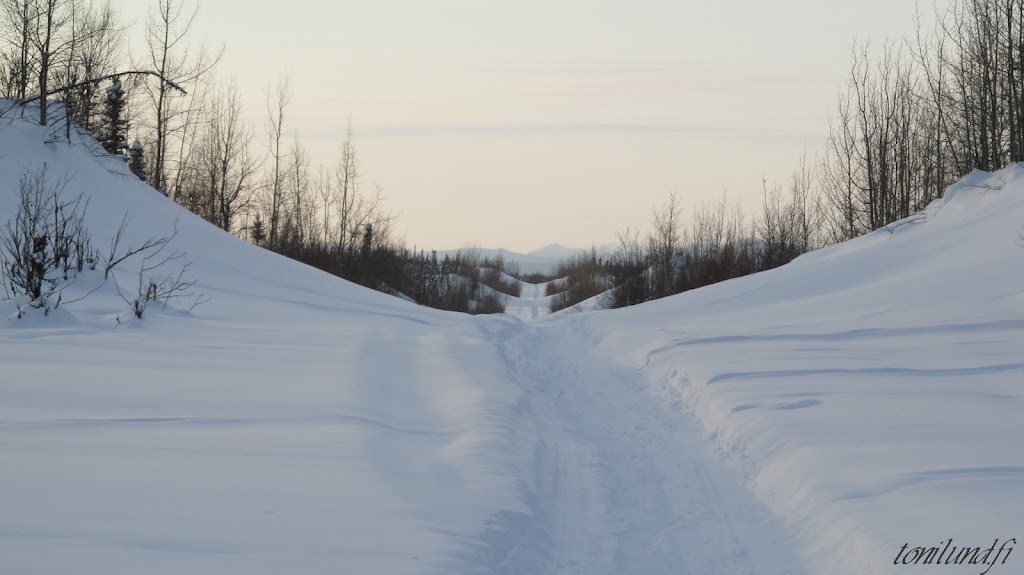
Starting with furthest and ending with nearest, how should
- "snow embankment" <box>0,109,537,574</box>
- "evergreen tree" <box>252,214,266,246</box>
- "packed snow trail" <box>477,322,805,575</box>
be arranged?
"evergreen tree" <box>252,214,266,246</box>
"packed snow trail" <box>477,322,805,575</box>
"snow embankment" <box>0,109,537,574</box>

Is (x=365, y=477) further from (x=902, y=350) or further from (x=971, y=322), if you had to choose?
(x=971, y=322)

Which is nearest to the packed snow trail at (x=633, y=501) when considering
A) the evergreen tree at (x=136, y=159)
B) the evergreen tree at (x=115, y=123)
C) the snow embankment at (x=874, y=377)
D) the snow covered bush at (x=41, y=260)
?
the snow embankment at (x=874, y=377)

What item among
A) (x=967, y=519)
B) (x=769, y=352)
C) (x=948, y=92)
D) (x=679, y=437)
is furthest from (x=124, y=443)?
(x=948, y=92)

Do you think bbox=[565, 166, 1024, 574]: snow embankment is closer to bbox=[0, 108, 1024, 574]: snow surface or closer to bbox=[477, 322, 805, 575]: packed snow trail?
bbox=[0, 108, 1024, 574]: snow surface

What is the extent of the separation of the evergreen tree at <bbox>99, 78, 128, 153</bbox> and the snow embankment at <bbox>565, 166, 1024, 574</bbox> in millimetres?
25608

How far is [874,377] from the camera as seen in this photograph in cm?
827

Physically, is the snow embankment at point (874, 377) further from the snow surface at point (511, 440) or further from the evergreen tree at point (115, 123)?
the evergreen tree at point (115, 123)

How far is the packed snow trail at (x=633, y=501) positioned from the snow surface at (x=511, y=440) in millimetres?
24

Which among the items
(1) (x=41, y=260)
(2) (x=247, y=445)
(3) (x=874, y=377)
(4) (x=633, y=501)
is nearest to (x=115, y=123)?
(1) (x=41, y=260)

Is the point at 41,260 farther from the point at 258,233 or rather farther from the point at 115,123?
the point at 258,233

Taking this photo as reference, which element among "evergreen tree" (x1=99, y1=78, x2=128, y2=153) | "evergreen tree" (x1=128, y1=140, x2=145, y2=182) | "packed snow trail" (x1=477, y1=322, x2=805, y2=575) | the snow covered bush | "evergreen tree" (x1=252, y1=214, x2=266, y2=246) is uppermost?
"evergreen tree" (x1=99, y1=78, x2=128, y2=153)

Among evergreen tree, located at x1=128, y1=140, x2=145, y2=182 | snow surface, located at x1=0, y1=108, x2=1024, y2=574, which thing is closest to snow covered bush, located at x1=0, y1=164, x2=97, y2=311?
snow surface, located at x1=0, y1=108, x2=1024, y2=574

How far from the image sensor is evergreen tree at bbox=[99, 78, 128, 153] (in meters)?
33.0

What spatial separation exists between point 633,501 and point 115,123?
111 feet
